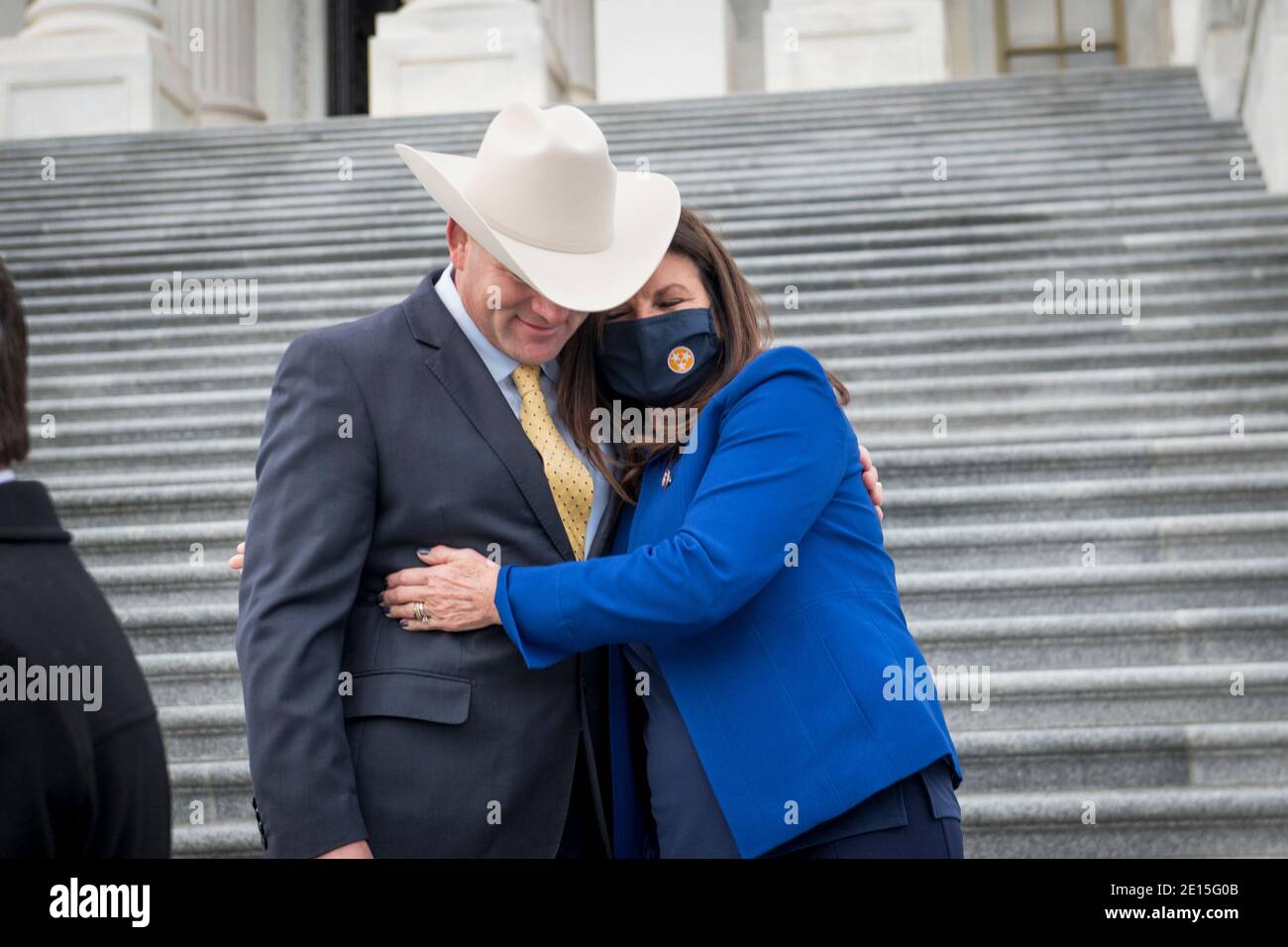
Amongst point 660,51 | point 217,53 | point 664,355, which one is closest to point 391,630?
point 664,355

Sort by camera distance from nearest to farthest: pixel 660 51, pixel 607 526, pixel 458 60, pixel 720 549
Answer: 1. pixel 720 549
2. pixel 607 526
3. pixel 458 60
4. pixel 660 51

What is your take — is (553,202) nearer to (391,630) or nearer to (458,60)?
(391,630)

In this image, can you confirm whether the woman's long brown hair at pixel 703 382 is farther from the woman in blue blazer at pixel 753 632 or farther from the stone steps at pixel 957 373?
the stone steps at pixel 957 373

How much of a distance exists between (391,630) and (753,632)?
487 mm

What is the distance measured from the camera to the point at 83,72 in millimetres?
12422

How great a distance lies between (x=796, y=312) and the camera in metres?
6.75

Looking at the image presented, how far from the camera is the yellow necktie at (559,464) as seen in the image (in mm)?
2166

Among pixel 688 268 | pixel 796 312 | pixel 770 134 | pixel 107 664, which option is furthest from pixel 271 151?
pixel 107 664

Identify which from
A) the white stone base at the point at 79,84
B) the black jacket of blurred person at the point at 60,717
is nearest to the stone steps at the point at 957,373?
the white stone base at the point at 79,84

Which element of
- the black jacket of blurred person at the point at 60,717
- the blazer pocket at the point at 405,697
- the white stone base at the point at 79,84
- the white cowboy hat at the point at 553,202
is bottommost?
the blazer pocket at the point at 405,697

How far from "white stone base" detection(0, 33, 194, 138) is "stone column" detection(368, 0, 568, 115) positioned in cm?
186

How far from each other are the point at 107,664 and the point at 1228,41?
9.08m

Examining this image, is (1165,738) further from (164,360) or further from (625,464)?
(164,360)

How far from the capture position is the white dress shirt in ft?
7.20
